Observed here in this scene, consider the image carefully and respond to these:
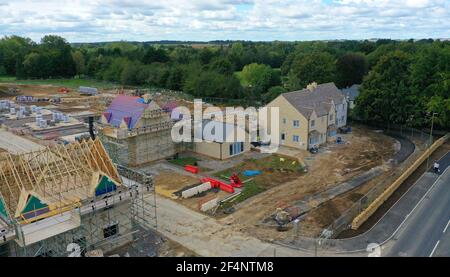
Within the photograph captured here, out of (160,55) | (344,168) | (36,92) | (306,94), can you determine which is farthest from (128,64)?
(344,168)

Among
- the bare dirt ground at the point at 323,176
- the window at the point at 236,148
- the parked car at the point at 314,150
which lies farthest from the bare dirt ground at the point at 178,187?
the parked car at the point at 314,150

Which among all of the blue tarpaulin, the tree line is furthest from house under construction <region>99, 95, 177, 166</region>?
the tree line

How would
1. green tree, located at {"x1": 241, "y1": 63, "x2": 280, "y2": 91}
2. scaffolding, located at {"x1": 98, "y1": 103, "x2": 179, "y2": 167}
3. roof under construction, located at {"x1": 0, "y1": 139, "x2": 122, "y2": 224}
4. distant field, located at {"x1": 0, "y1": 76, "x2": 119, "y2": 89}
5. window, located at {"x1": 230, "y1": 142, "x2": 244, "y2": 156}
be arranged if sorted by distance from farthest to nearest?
distant field, located at {"x1": 0, "y1": 76, "x2": 119, "y2": 89}
green tree, located at {"x1": 241, "y1": 63, "x2": 280, "y2": 91}
window, located at {"x1": 230, "y1": 142, "x2": 244, "y2": 156}
scaffolding, located at {"x1": 98, "y1": 103, "x2": 179, "y2": 167}
roof under construction, located at {"x1": 0, "y1": 139, "x2": 122, "y2": 224}

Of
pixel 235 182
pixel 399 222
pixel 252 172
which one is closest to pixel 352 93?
pixel 252 172

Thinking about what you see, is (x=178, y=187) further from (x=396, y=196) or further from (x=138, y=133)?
(x=396, y=196)

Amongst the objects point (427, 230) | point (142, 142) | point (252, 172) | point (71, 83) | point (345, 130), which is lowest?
point (427, 230)

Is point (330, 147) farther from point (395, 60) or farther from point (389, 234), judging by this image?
point (389, 234)

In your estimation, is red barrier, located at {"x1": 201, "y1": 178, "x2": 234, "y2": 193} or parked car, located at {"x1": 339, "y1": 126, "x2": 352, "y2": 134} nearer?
red barrier, located at {"x1": 201, "y1": 178, "x2": 234, "y2": 193}

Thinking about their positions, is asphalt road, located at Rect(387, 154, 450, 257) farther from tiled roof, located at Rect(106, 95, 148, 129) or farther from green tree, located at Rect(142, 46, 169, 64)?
green tree, located at Rect(142, 46, 169, 64)
